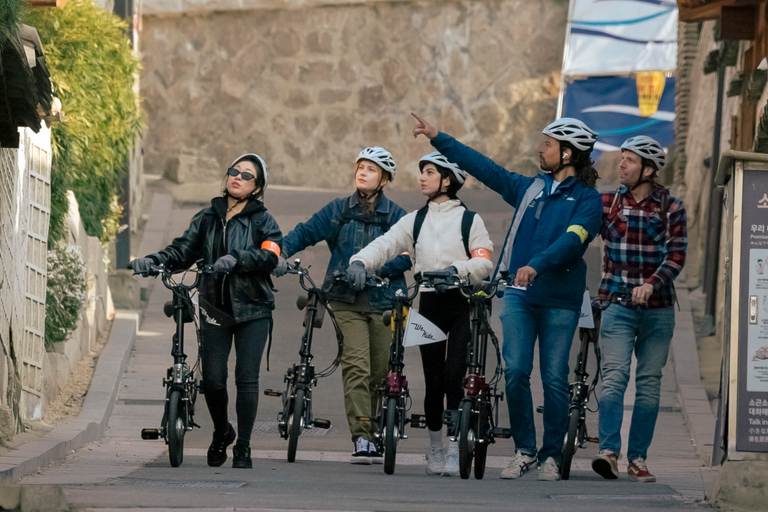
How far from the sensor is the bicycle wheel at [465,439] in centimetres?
657

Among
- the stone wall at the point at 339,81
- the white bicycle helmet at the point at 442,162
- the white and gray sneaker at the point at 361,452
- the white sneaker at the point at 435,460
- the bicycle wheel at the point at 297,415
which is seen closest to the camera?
the bicycle wheel at the point at 297,415

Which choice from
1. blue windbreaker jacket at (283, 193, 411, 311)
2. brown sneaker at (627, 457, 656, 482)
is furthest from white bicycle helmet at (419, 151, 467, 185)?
brown sneaker at (627, 457, 656, 482)

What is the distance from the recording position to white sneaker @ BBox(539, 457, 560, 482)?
6.70 m

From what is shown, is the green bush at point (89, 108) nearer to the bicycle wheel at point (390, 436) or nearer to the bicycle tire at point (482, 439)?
the bicycle wheel at point (390, 436)

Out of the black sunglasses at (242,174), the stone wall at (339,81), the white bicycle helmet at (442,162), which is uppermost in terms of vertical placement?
the stone wall at (339,81)

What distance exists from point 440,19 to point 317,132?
307cm

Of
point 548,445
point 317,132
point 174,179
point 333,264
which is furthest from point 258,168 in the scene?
point 317,132

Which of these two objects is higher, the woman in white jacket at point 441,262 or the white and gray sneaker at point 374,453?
the woman in white jacket at point 441,262

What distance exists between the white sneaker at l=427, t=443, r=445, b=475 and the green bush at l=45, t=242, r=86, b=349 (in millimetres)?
3781

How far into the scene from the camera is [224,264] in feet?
22.0

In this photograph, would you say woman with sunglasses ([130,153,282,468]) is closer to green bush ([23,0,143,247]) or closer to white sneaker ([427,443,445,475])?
white sneaker ([427,443,445,475])

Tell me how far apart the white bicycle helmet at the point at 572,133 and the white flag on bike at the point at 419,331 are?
1.24 meters

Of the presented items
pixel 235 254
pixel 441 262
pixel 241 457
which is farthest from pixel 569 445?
pixel 235 254

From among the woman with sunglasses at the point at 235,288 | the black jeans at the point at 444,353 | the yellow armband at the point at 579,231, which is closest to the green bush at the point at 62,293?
the woman with sunglasses at the point at 235,288
